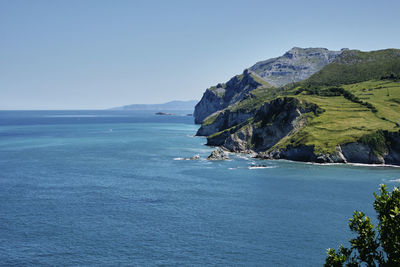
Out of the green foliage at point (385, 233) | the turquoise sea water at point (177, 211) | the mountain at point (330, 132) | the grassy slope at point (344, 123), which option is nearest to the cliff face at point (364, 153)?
the mountain at point (330, 132)

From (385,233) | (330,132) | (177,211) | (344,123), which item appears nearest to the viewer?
(385,233)

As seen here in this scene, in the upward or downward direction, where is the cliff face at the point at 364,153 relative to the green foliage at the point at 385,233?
downward

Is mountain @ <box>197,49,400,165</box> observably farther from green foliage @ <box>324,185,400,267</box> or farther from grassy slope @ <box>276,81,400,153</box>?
green foliage @ <box>324,185,400,267</box>

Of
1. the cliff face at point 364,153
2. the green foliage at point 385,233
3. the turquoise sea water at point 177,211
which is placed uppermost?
the green foliage at point 385,233

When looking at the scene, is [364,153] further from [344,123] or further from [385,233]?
[385,233]

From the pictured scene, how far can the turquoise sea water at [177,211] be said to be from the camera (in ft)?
207

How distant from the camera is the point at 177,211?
8694 cm

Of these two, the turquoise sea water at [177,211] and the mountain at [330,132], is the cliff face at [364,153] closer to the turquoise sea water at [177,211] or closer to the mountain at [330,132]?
the mountain at [330,132]

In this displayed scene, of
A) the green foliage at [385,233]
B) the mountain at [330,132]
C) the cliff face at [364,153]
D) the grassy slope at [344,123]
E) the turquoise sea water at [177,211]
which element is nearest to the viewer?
the green foliage at [385,233]

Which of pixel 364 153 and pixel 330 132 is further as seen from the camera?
pixel 330 132

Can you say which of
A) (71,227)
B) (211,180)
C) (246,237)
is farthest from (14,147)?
(246,237)

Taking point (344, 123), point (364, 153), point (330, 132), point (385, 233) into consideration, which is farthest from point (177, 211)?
point (344, 123)

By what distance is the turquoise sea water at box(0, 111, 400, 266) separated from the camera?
63.1 meters

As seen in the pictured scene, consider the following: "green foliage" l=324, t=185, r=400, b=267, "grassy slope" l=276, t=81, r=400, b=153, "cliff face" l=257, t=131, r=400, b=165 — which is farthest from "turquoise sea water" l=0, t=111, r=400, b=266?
"green foliage" l=324, t=185, r=400, b=267
